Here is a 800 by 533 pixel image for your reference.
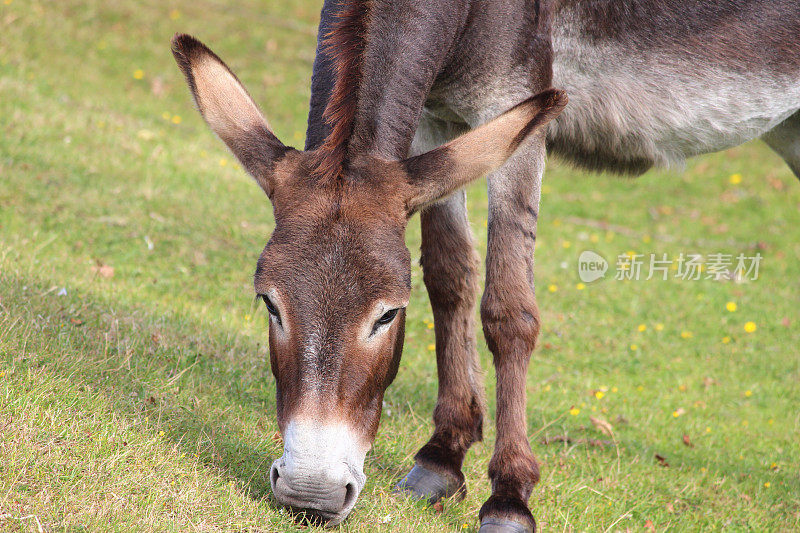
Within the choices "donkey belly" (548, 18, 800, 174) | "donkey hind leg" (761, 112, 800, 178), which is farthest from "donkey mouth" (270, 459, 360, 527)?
"donkey hind leg" (761, 112, 800, 178)

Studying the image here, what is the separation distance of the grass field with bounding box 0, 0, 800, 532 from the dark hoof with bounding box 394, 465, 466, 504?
0.25 ft

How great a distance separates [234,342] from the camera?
4469 mm

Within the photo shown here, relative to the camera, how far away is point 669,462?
4.50 metres

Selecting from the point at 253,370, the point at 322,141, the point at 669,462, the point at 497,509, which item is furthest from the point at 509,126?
the point at 669,462

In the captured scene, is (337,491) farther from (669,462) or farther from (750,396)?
(750,396)

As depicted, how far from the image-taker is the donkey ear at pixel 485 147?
2697mm

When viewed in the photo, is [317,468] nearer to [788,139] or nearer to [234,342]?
[234,342]

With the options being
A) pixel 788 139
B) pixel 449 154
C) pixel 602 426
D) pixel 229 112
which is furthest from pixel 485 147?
pixel 788 139

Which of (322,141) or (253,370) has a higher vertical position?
(322,141)

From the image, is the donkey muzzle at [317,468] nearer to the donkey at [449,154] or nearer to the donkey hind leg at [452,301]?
the donkey at [449,154]

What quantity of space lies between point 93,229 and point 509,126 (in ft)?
13.8

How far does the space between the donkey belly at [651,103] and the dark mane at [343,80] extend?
101 centimetres

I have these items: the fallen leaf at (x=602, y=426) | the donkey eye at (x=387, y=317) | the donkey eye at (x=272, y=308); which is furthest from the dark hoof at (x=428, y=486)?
the fallen leaf at (x=602, y=426)

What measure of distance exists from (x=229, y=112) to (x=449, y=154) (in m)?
0.85
